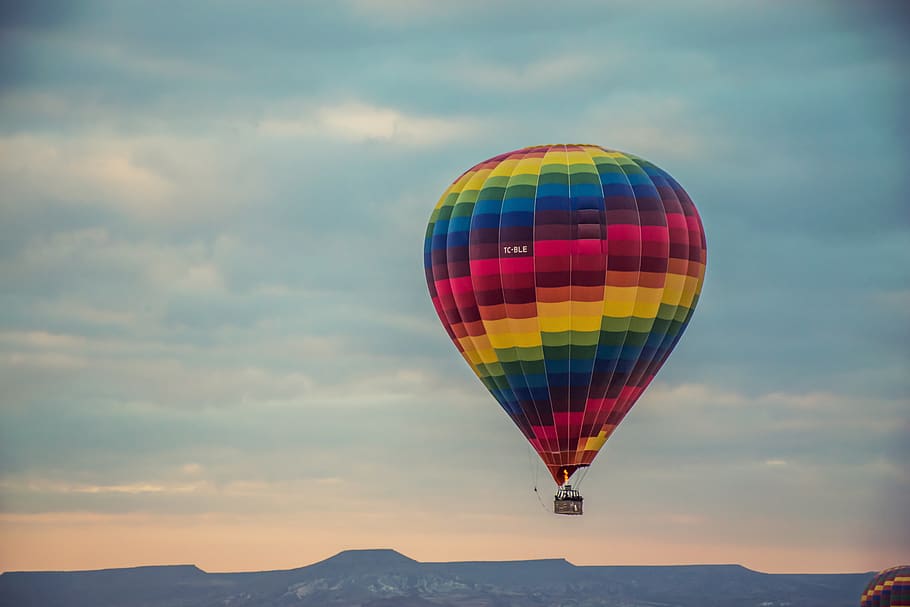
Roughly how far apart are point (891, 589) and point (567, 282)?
66.6 meters

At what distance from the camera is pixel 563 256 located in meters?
52.2

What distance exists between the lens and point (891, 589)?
360ft

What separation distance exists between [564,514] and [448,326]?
8.19 metres

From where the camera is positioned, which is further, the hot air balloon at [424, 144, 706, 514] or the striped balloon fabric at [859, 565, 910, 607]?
the striped balloon fabric at [859, 565, 910, 607]

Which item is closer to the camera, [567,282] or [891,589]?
[567,282]

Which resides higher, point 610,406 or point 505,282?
point 505,282

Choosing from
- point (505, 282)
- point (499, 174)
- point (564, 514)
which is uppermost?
point (499, 174)

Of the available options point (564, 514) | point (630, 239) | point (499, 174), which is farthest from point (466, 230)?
point (564, 514)

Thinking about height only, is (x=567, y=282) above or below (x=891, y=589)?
above

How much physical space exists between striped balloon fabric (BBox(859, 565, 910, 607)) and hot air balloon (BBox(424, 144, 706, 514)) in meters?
60.5

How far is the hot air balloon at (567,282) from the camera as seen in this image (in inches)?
2062

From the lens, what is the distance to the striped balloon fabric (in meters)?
108

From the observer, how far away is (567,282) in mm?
52375

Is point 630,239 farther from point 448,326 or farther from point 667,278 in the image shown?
point 448,326
